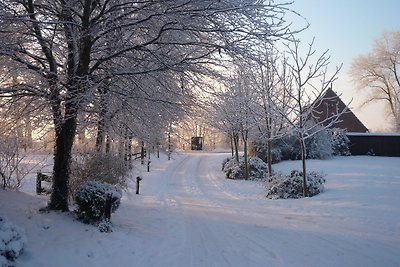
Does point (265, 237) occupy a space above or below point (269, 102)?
below

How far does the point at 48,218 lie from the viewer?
25.9 feet

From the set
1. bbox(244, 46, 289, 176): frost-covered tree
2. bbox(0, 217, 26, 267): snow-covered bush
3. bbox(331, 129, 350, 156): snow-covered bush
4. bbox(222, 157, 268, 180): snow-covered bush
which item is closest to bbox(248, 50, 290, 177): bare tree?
bbox(244, 46, 289, 176): frost-covered tree

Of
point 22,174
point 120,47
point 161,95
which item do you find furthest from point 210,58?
point 22,174

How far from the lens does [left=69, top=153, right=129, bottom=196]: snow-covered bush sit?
10.8 meters

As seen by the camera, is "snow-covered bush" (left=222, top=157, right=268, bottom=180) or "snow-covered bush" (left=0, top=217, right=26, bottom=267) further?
"snow-covered bush" (left=222, top=157, right=268, bottom=180)

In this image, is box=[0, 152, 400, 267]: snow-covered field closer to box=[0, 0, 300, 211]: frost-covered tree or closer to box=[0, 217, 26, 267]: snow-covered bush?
box=[0, 217, 26, 267]: snow-covered bush

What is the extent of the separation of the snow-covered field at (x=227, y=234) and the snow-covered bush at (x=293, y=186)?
122cm

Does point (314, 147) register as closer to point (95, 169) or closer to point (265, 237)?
point (95, 169)

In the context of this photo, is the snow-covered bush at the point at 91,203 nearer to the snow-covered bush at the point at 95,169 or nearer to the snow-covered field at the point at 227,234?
the snow-covered field at the point at 227,234

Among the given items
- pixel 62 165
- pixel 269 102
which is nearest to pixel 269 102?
pixel 269 102

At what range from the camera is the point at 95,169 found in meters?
11.1

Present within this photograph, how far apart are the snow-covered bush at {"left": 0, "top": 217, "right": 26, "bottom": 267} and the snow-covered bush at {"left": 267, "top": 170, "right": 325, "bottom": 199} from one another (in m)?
11.3

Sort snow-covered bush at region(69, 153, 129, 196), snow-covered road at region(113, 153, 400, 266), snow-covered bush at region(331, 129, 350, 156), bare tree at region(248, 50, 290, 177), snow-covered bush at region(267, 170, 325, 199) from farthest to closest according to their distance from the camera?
snow-covered bush at region(331, 129, 350, 156) → bare tree at region(248, 50, 290, 177) → snow-covered bush at region(267, 170, 325, 199) → snow-covered bush at region(69, 153, 129, 196) → snow-covered road at region(113, 153, 400, 266)

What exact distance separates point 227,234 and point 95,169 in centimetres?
463
